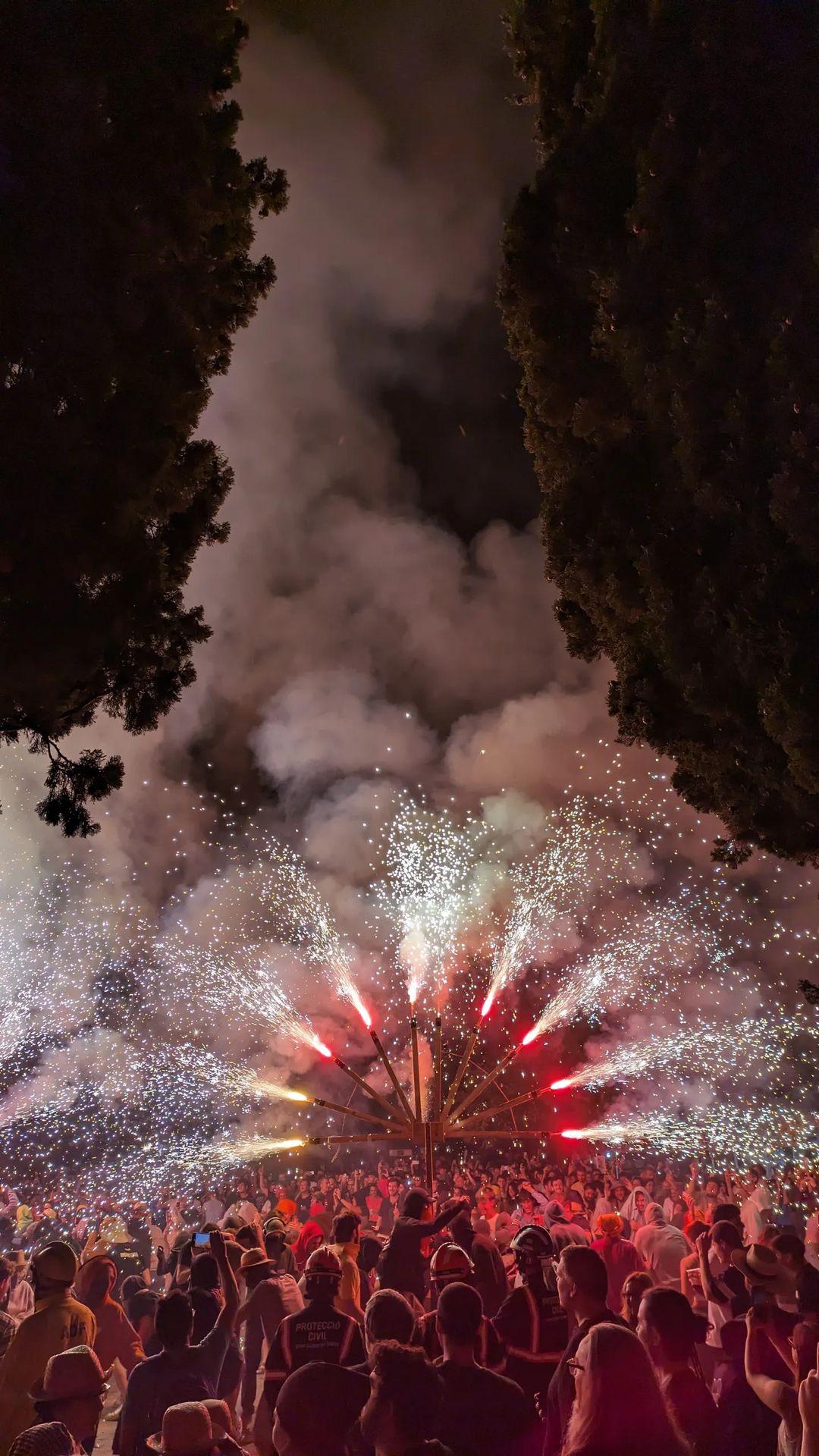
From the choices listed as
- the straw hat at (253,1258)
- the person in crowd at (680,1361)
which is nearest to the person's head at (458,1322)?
the person in crowd at (680,1361)

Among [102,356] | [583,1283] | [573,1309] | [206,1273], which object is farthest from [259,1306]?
[102,356]

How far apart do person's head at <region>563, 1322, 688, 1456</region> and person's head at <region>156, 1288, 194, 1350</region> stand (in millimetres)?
2909

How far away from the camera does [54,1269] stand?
6.20 m

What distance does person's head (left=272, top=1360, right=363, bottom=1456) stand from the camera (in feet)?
13.9

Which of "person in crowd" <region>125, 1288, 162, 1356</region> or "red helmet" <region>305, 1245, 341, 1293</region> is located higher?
"red helmet" <region>305, 1245, 341, 1293</region>

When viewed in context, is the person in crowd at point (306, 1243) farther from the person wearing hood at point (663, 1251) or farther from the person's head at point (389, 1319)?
the person's head at point (389, 1319)

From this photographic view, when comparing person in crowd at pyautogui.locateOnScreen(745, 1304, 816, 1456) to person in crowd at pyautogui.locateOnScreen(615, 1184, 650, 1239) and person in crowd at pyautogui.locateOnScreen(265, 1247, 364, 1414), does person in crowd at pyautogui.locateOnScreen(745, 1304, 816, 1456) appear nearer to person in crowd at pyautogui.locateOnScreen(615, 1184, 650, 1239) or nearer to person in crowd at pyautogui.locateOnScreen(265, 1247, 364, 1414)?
person in crowd at pyautogui.locateOnScreen(265, 1247, 364, 1414)

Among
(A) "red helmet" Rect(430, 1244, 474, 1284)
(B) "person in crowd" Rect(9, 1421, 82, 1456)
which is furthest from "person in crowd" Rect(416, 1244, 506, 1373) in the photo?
(B) "person in crowd" Rect(9, 1421, 82, 1456)

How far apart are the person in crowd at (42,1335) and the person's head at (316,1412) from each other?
7.79 ft

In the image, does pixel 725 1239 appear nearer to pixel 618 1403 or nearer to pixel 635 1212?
pixel 618 1403

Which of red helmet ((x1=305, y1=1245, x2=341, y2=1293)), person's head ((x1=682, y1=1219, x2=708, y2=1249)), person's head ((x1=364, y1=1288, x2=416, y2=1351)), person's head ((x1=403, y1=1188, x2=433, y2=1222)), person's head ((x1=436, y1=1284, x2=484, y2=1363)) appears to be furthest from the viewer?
person's head ((x1=682, y1=1219, x2=708, y2=1249))

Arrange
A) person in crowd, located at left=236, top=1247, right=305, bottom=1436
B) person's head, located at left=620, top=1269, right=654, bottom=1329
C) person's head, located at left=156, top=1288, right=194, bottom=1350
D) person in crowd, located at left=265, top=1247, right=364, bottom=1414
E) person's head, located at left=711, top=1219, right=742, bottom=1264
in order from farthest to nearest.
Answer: person in crowd, located at left=236, top=1247, right=305, bottom=1436, person's head, located at left=711, top=1219, right=742, bottom=1264, person's head, located at left=620, top=1269, right=654, bottom=1329, person in crowd, located at left=265, top=1247, right=364, bottom=1414, person's head, located at left=156, top=1288, right=194, bottom=1350

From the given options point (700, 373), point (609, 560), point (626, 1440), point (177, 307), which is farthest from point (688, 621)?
point (626, 1440)

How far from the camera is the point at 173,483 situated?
353 inches
